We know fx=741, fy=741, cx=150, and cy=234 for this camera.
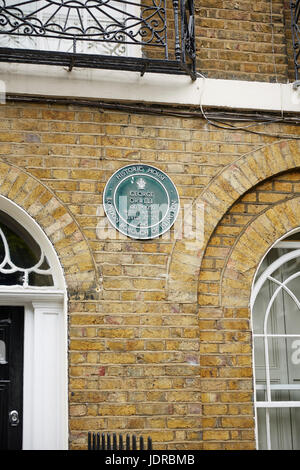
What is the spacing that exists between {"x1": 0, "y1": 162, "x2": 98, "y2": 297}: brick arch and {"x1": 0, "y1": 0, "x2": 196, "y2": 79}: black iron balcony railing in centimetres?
110

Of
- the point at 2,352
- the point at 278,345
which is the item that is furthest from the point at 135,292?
the point at 278,345

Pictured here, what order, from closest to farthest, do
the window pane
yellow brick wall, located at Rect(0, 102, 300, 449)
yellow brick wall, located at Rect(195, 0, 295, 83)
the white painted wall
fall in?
1. yellow brick wall, located at Rect(0, 102, 300, 449)
2. the white painted wall
3. the window pane
4. yellow brick wall, located at Rect(195, 0, 295, 83)

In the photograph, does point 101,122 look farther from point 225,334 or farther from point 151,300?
point 225,334

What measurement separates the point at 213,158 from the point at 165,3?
61.1 inches

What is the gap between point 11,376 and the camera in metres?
6.73

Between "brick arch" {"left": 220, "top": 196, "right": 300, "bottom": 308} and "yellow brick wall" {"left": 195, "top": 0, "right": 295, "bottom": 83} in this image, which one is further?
"yellow brick wall" {"left": 195, "top": 0, "right": 295, "bottom": 83}

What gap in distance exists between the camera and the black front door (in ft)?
21.7

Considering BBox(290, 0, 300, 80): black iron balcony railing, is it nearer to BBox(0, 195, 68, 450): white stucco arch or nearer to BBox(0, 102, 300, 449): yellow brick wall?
BBox(0, 102, 300, 449): yellow brick wall

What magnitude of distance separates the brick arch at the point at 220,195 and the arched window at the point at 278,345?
0.73 meters

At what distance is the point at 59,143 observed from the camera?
687 centimetres

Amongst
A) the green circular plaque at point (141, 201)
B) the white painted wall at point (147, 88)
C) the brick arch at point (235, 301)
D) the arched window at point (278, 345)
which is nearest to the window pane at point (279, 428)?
the arched window at point (278, 345)

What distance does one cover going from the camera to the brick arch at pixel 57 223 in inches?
260

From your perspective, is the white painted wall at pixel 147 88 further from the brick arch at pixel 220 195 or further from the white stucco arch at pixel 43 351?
the white stucco arch at pixel 43 351

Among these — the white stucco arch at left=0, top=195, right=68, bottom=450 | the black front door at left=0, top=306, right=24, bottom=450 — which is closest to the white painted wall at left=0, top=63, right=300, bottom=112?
the white stucco arch at left=0, top=195, right=68, bottom=450
